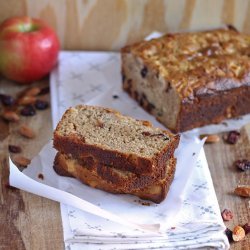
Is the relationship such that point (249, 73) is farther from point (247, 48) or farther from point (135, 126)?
point (135, 126)

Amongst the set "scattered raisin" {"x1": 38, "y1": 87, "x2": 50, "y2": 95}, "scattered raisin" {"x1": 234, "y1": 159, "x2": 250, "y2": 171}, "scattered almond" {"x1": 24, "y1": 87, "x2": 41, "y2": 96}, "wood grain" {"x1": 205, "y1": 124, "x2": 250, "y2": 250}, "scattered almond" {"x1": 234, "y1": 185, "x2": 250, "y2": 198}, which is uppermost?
"scattered almond" {"x1": 234, "y1": 185, "x2": 250, "y2": 198}

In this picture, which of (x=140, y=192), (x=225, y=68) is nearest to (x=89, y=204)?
(x=140, y=192)

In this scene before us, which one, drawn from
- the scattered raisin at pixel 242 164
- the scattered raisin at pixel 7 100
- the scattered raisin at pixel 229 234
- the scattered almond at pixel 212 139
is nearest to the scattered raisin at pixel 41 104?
the scattered raisin at pixel 7 100

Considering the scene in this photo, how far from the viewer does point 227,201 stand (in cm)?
248

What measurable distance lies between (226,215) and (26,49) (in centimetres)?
134

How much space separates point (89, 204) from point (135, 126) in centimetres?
41

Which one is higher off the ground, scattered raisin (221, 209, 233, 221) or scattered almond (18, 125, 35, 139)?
scattered raisin (221, 209, 233, 221)

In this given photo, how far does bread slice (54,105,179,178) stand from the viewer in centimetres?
230

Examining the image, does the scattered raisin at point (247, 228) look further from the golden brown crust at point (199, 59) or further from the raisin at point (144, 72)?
the raisin at point (144, 72)

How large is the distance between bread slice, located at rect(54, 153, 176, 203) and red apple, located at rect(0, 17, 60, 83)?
792 mm

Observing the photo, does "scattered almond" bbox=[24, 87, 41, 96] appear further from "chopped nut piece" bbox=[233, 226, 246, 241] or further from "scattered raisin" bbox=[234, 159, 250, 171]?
"chopped nut piece" bbox=[233, 226, 246, 241]

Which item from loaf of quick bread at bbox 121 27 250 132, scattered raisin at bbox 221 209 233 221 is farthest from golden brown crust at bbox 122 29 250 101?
scattered raisin at bbox 221 209 233 221

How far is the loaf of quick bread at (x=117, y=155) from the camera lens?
231cm

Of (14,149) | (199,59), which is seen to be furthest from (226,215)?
(14,149)
